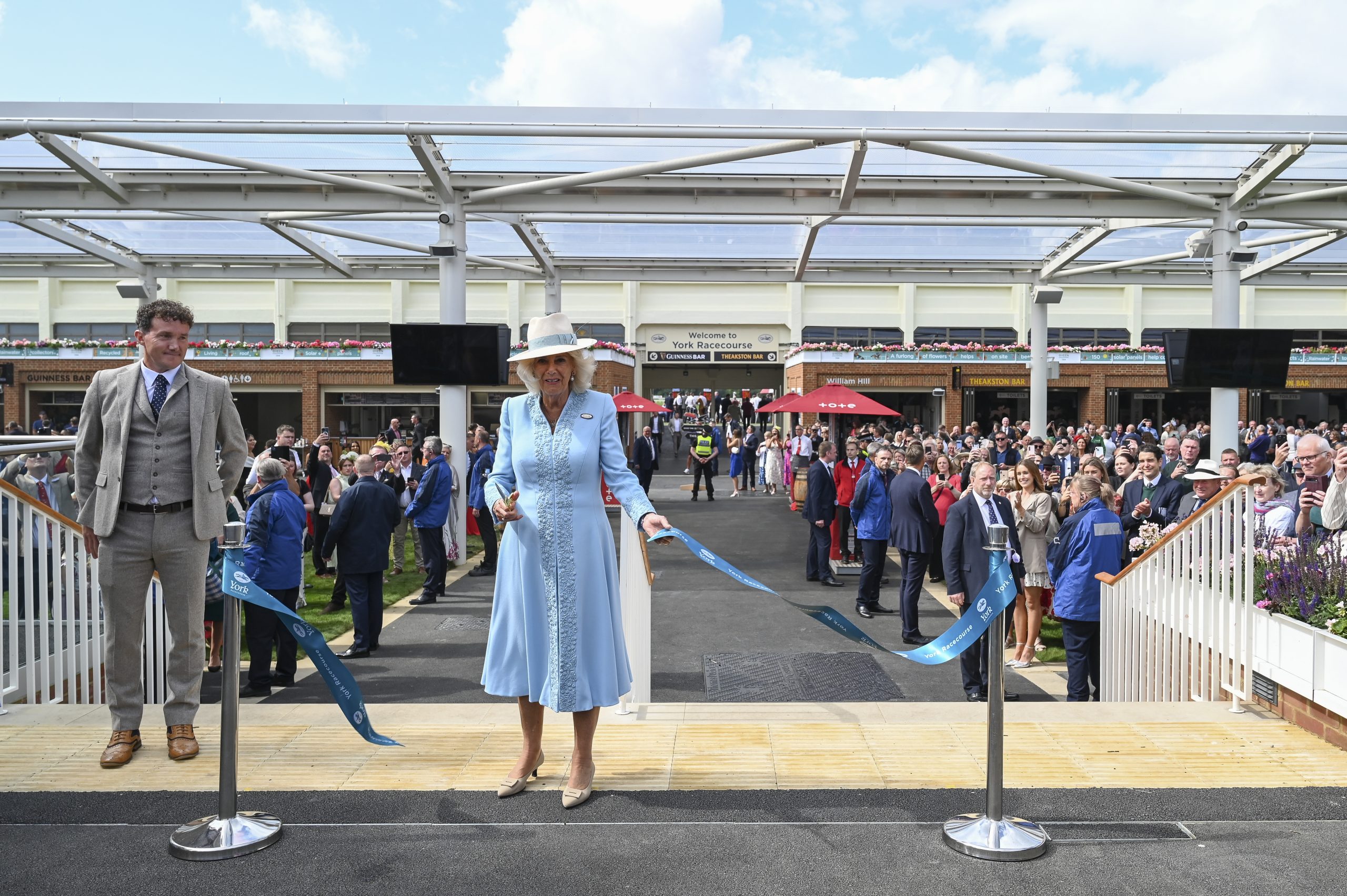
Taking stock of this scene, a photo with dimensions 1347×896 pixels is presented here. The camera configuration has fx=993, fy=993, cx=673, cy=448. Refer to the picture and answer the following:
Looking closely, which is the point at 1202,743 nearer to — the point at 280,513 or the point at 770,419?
the point at 280,513

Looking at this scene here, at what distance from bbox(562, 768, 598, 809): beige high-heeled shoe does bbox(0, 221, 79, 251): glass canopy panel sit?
18752 mm

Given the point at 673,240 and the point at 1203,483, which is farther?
the point at 673,240

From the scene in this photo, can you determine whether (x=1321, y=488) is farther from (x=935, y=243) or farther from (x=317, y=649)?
(x=935, y=243)

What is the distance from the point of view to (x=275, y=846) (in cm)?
369

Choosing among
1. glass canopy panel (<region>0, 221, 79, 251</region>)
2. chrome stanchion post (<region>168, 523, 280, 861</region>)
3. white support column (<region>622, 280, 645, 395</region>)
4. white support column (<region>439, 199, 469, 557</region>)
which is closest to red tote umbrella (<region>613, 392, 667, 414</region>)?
white support column (<region>439, 199, 469, 557</region>)

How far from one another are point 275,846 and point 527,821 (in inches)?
36.6

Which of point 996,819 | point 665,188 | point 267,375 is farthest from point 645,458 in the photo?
point 267,375

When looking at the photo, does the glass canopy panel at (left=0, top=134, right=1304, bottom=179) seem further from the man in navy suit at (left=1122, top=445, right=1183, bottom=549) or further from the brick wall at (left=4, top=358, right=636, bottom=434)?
the brick wall at (left=4, top=358, right=636, bottom=434)

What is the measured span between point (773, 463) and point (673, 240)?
7.97m

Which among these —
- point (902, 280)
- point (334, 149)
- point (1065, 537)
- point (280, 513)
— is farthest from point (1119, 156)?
point (280, 513)

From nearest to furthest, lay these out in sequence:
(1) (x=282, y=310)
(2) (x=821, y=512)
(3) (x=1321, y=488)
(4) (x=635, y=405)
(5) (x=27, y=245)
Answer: (3) (x=1321, y=488), (2) (x=821, y=512), (5) (x=27, y=245), (4) (x=635, y=405), (1) (x=282, y=310)

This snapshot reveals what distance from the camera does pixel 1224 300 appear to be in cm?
1484

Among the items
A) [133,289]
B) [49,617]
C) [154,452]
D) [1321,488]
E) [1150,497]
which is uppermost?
[133,289]

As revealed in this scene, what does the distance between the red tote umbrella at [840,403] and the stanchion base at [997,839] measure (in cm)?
1709
